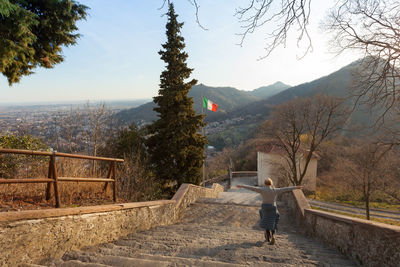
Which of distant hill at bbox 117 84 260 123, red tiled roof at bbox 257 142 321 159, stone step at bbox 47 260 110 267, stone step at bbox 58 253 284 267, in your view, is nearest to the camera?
stone step at bbox 47 260 110 267

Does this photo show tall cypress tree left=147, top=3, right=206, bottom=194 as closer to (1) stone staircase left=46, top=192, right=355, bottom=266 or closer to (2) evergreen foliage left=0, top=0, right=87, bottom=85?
(2) evergreen foliage left=0, top=0, right=87, bottom=85

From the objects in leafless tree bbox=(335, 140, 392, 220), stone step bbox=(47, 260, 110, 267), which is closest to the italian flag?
leafless tree bbox=(335, 140, 392, 220)

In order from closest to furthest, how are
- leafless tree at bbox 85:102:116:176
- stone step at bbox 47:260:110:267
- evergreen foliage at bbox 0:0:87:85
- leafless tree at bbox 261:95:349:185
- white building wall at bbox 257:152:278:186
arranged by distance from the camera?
1. stone step at bbox 47:260:110:267
2. evergreen foliage at bbox 0:0:87:85
3. leafless tree at bbox 85:102:116:176
4. leafless tree at bbox 261:95:349:185
5. white building wall at bbox 257:152:278:186

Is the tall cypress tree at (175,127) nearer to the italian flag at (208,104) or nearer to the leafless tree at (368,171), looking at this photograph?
the italian flag at (208,104)

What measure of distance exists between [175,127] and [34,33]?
8.64 meters

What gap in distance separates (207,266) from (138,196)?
534cm

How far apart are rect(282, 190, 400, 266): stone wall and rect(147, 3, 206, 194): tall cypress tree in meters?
9.18

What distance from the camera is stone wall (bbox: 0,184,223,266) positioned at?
256 cm

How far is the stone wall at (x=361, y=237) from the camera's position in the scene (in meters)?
2.89

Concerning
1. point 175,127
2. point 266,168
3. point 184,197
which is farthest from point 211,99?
point 184,197

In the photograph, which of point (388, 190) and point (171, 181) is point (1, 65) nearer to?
point (171, 181)

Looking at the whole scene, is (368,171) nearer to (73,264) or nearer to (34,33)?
(73,264)

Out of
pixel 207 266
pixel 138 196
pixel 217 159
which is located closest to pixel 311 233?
pixel 207 266

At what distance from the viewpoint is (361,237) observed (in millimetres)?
3459
